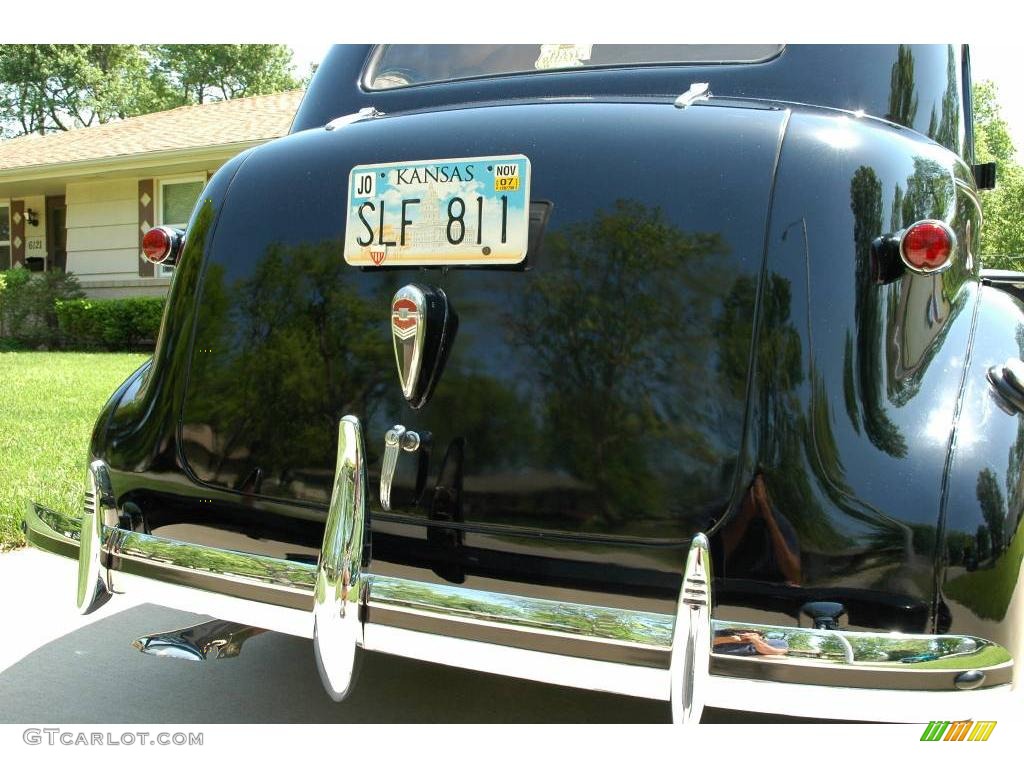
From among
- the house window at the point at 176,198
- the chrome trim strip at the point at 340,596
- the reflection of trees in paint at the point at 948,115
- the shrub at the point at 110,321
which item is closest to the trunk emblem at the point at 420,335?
the chrome trim strip at the point at 340,596

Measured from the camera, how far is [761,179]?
179cm

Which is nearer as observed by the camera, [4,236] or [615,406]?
[615,406]

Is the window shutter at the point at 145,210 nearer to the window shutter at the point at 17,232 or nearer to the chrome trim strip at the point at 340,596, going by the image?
the window shutter at the point at 17,232

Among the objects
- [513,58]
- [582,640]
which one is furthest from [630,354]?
[513,58]

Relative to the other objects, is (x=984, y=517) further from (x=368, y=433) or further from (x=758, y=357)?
(x=368, y=433)

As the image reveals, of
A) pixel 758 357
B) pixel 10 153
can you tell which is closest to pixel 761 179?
pixel 758 357

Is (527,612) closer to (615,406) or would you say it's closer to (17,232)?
(615,406)

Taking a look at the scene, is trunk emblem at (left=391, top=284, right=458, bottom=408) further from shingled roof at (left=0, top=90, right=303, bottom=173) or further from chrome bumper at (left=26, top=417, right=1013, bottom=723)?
shingled roof at (left=0, top=90, right=303, bottom=173)

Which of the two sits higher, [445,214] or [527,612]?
[445,214]

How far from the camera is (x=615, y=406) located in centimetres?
180

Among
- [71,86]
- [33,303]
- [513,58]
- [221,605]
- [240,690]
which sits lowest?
[240,690]

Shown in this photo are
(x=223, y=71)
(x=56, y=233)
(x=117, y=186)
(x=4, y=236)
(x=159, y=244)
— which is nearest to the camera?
(x=159, y=244)

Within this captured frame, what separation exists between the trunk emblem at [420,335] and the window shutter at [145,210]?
13506 mm

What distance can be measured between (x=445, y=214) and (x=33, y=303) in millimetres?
14672
